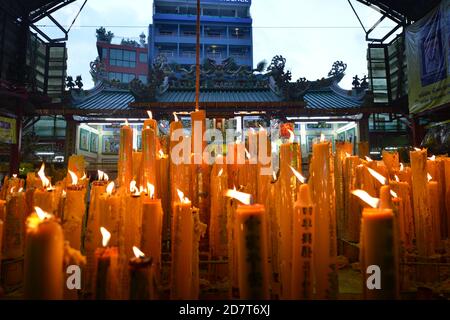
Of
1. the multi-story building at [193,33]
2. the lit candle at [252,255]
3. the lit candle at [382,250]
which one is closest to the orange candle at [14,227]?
the lit candle at [252,255]

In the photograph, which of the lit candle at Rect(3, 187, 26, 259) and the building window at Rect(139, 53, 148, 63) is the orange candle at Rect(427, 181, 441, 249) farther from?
the building window at Rect(139, 53, 148, 63)

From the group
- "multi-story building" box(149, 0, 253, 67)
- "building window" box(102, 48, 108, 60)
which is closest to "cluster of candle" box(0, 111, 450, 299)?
"multi-story building" box(149, 0, 253, 67)

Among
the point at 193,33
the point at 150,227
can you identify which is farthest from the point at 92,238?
the point at 193,33

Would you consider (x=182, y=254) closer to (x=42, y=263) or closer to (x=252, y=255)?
(x=252, y=255)

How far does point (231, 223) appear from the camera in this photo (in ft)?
4.83

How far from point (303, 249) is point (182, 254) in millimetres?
471

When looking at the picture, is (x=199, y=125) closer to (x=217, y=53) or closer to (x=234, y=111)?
(x=234, y=111)

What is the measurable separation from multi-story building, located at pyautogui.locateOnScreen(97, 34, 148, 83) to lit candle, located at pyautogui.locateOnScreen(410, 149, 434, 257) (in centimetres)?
2911

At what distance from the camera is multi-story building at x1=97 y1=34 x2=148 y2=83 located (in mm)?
27609

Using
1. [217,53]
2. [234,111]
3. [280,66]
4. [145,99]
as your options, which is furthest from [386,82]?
[217,53]

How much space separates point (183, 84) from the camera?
36.5 feet

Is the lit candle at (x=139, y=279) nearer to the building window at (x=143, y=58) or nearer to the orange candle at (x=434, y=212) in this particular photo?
the orange candle at (x=434, y=212)

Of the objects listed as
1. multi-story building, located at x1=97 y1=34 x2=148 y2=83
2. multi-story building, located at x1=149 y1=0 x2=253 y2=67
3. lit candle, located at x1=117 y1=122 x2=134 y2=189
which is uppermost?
multi-story building, located at x1=149 y1=0 x2=253 y2=67

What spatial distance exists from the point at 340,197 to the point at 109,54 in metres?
30.9
